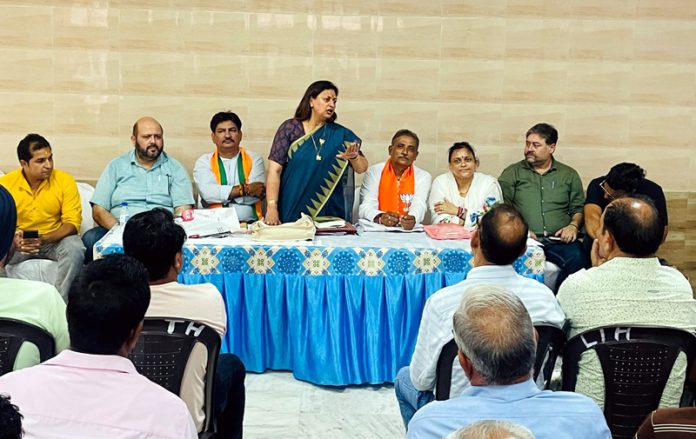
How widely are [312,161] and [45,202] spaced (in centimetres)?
159

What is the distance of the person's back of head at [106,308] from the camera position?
6.43ft

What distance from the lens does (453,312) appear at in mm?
2693

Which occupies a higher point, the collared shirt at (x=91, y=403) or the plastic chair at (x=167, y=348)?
the collared shirt at (x=91, y=403)

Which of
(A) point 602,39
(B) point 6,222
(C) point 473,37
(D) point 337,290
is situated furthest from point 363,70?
(B) point 6,222

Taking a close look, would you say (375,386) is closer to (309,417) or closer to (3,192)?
(309,417)

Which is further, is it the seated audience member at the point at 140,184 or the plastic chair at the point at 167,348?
the seated audience member at the point at 140,184

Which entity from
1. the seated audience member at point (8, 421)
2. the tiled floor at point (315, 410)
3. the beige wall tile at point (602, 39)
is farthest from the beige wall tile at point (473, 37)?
the seated audience member at point (8, 421)

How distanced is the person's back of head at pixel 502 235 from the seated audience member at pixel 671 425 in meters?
1.15

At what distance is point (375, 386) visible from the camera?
4.41 metres

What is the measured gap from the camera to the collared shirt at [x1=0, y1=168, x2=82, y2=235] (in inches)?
205

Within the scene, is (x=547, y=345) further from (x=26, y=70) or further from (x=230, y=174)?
(x=26, y=70)

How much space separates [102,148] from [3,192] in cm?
333

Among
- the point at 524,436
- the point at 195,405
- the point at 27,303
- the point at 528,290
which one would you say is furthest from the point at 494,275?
the point at 524,436

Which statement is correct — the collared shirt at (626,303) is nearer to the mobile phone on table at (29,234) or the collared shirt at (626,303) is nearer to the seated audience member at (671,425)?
the seated audience member at (671,425)
